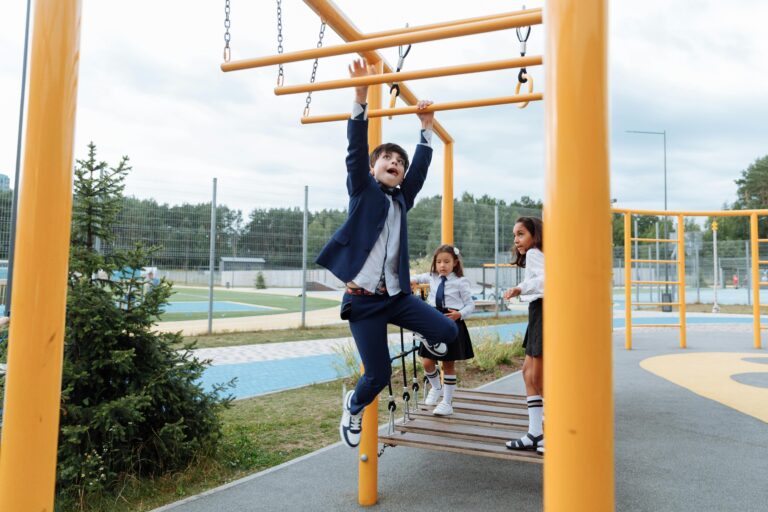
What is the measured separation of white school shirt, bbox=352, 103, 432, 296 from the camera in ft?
8.66

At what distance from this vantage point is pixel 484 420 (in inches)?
149

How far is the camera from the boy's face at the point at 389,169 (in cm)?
283

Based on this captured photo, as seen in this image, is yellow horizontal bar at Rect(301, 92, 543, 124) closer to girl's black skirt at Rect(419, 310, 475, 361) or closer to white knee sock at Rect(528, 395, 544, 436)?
white knee sock at Rect(528, 395, 544, 436)

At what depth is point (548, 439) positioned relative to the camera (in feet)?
3.71

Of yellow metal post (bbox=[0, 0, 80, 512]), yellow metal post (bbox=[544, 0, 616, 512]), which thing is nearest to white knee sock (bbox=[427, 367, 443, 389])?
yellow metal post (bbox=[0, 0, 80, 512])

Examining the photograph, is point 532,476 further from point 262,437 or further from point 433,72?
point 433,72

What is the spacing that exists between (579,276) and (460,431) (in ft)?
8.53

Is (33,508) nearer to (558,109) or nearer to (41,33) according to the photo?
(41,33)

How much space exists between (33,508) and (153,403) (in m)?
1.74

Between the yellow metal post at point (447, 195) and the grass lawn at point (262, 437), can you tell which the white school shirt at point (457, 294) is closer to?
the yellow metal post at point (447, 195)

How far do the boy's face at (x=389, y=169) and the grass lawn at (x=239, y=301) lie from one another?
6.08 m

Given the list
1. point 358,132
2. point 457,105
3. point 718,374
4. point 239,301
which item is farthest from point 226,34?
point 239,301

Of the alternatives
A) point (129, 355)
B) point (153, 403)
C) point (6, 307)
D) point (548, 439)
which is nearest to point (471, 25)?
point (548, 439)

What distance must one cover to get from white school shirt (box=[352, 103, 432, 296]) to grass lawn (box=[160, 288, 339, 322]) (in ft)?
20.2
